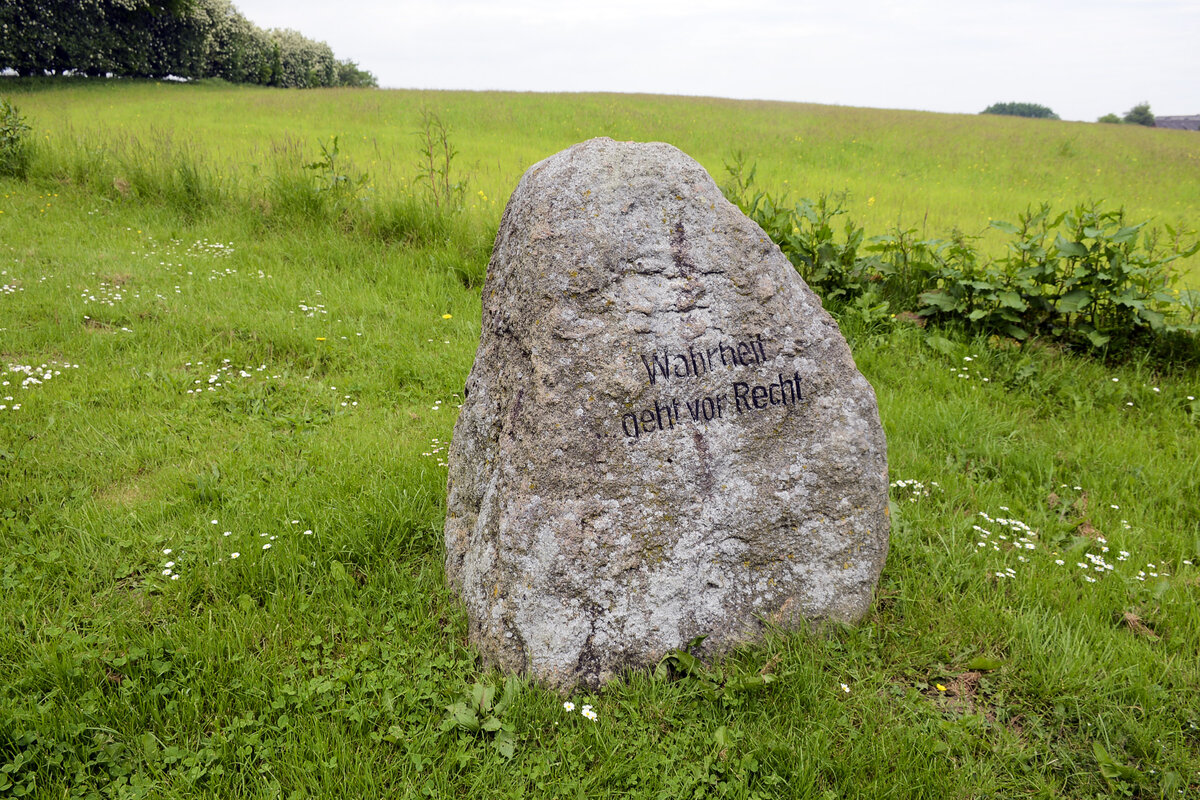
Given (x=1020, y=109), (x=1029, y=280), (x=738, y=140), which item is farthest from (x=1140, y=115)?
(x=1029, y=280)

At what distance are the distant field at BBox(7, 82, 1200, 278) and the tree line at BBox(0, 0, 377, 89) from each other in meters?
2.37

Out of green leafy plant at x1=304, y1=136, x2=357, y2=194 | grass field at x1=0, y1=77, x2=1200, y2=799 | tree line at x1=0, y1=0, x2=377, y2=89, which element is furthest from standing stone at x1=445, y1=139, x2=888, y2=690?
tree line at x1=0, y1=0, x2=377, y2=89

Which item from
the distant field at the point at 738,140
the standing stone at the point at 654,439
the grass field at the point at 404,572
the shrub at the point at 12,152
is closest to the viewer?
the grass field at the point at 404,572

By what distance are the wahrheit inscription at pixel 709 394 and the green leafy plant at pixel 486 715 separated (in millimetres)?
1095

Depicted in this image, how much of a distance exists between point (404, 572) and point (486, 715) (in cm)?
97

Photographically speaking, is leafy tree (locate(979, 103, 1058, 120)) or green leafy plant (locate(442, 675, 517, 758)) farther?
leafy tree (locate(979, 103, 1058, 120))

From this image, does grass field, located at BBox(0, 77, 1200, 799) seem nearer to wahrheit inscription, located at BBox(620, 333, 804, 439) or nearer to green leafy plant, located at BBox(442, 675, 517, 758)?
green leafy plant, located at BBox(442, 675, 517, 758)

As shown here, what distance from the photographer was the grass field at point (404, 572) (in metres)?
2.45

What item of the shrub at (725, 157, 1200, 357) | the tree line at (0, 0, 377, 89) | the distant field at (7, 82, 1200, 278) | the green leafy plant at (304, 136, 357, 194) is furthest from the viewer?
the tree line at (0, 0, 377, 89)

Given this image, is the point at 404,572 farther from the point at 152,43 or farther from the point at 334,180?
the point at 152,43

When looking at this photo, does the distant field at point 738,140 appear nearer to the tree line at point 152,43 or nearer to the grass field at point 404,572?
the tree line at point 152,43

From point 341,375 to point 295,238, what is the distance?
10.8ft

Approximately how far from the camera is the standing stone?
2.65 metres

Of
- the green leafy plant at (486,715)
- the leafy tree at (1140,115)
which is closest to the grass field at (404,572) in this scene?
the green leafy plant at (486,715)
